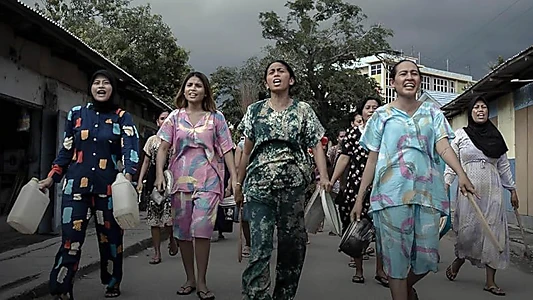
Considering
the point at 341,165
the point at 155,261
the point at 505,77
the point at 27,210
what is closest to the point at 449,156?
the point at 341,165

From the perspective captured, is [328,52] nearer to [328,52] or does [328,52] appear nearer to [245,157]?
[328,52]


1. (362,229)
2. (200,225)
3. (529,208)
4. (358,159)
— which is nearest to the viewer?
(362,229)

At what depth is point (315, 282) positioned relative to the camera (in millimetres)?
7133

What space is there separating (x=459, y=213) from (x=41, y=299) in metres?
4.47

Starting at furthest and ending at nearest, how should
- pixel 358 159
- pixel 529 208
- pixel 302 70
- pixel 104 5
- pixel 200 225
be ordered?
pixel 302 70
pixel 104 5
pixel 529 208
pixel 358 159
pixel 200 225

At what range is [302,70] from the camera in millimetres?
42562

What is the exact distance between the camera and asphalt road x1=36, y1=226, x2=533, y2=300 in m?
6.34

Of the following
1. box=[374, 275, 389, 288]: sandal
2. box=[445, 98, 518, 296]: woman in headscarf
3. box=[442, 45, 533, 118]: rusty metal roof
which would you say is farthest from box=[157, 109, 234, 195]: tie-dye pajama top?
box=[442, 45, 533, 118]: rusty metal roof

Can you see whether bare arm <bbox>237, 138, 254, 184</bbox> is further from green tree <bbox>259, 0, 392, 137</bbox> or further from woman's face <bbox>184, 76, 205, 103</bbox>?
green tree <bbox>259, 0, 392, 137</bbox>

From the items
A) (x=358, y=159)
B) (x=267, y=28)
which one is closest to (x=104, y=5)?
(x=267, y=28)

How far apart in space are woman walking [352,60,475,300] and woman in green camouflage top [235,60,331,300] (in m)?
0.50

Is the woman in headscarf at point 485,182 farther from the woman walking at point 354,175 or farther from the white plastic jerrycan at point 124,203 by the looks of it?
the white plastic jerrycan at point 124,203

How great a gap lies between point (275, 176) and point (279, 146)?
0.25m

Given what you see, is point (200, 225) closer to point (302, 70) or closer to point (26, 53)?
point (26, 53)
